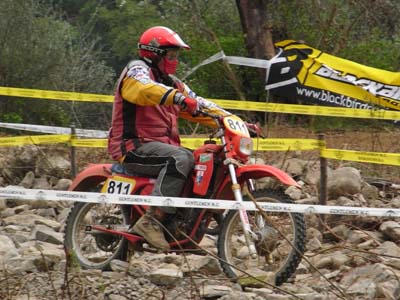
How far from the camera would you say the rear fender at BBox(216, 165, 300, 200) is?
278 inches

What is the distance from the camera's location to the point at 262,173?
283 inches

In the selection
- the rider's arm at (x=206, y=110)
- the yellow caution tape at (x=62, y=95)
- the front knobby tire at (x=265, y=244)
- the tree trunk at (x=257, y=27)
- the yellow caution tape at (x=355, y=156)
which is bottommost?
the front knobby tire at (x=265, y=244)

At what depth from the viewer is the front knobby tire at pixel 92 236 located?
310 inches

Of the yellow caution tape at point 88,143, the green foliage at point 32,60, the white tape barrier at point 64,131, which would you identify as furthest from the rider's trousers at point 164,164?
the green foliage at point 32,60

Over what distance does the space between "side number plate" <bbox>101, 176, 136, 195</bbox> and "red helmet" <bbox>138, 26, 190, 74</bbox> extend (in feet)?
3.00

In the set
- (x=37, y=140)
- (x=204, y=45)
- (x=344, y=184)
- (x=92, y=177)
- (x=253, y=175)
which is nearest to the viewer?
(x=253, y=175)

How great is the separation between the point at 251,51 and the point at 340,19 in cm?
194

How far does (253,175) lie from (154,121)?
943 millimetres

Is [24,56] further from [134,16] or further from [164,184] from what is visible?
[134,16]

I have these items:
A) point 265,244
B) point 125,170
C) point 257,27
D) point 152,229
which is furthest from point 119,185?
point 257,27

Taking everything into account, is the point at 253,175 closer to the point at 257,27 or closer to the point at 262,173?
the point at 262,173

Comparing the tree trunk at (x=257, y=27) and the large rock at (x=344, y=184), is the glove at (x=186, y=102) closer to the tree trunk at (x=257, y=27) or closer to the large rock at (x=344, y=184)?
the large rock at (x=344, y=184)

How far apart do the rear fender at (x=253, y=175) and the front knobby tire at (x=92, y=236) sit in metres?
0.91

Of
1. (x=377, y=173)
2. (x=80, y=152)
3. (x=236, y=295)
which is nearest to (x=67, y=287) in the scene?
(x=236, y=295)
